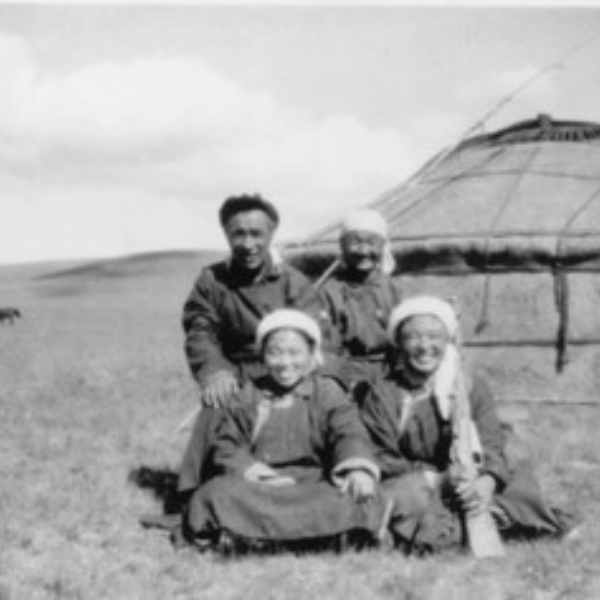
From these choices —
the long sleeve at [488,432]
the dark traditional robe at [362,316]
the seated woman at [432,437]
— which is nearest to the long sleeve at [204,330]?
the dark traditional robe at [362,316]

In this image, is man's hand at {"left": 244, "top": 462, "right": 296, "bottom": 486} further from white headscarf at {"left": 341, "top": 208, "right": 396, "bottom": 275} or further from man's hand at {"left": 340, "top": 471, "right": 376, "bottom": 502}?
white headscarf at {"left": 341, "top": 208, "right": 396, "bottom": 275}

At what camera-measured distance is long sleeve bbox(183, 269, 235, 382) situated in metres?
4.98

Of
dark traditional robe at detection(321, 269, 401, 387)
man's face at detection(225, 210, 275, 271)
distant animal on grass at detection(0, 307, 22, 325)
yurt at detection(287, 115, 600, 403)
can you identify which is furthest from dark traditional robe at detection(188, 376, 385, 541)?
distant animal on grass at detection(0, 307, 22, 325)

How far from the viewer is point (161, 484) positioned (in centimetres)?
552

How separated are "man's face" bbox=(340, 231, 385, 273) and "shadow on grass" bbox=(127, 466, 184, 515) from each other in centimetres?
140

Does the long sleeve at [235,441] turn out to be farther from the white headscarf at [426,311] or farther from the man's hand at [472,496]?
the man's hand at [472,496]

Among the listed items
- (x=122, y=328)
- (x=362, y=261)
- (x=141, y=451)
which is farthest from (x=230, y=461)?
(x=122, y=328)

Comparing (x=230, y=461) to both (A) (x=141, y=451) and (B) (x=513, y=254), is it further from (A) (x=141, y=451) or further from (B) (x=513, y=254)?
(B) (x=513, y=254)

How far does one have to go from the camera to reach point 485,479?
14.2ft

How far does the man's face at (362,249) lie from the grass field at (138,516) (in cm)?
134

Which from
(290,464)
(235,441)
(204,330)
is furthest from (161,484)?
(290,464)

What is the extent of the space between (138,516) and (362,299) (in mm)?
1522

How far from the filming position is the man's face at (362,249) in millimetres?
5488

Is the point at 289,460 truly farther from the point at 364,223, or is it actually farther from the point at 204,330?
the point at 364,223
